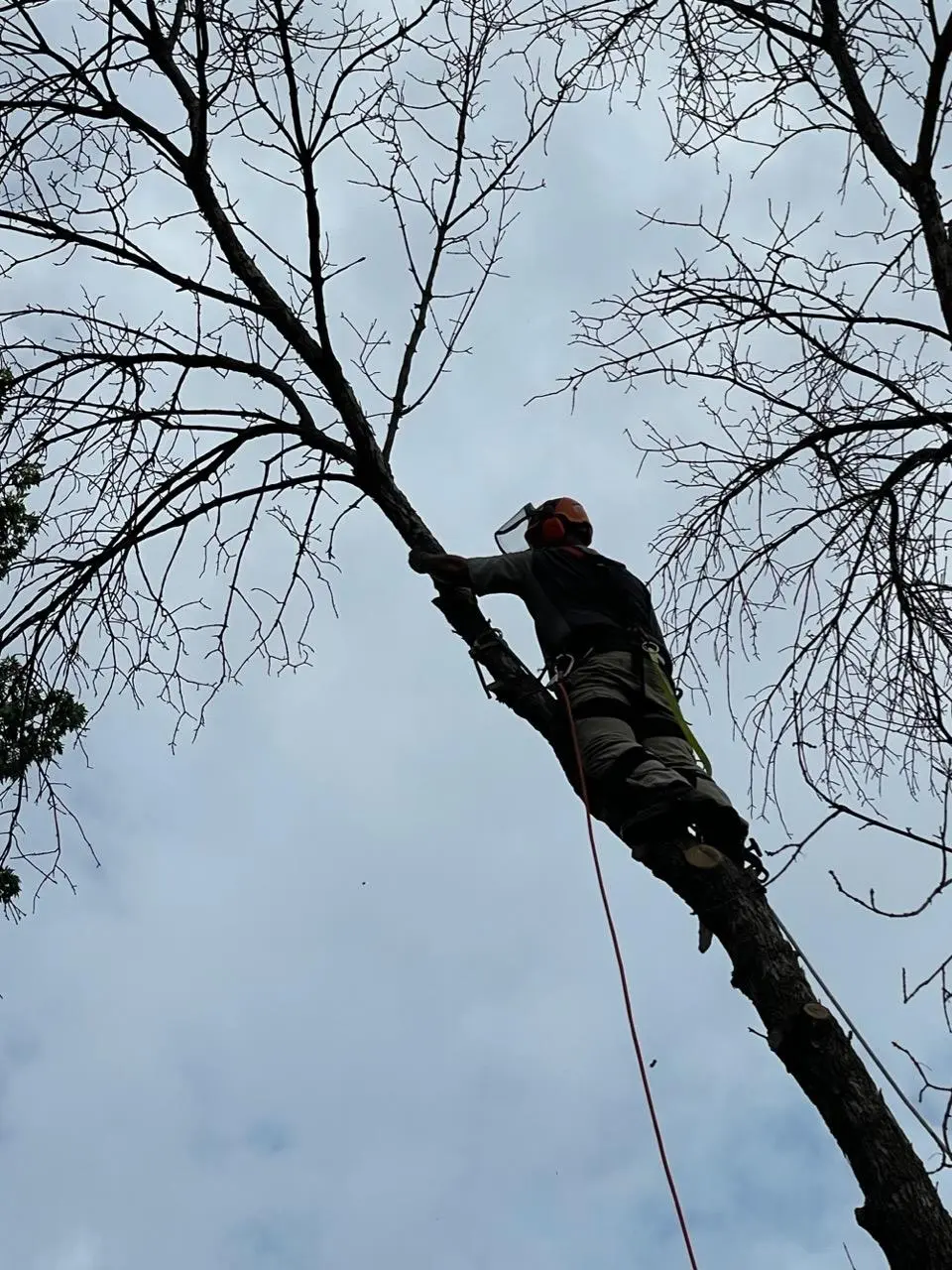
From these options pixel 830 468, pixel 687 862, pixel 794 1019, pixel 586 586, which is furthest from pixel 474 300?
pixel 794 1019

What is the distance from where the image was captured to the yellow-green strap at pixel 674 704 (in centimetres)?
453

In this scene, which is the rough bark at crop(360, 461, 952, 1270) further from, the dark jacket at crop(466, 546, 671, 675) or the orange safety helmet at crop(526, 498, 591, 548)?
the orange safety helmet at crop(526, 498, 591, 548)

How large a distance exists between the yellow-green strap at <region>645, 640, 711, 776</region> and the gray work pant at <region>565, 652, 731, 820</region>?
0.01 m

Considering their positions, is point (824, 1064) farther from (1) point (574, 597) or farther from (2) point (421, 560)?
(1) point (574, 597)

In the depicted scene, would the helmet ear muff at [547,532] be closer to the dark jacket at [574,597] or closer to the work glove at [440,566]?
the dark jacket at [574,597]

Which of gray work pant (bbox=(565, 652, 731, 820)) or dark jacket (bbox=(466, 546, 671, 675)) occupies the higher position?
dark jacket (bbox=(466, 546, 671, 675))

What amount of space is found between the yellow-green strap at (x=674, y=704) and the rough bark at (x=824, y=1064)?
848 millimetres

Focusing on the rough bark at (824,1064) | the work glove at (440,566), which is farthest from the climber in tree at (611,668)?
the rough bark at (824,1064)

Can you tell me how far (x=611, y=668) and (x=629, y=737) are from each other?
14.7 inches

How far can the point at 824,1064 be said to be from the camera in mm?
3066

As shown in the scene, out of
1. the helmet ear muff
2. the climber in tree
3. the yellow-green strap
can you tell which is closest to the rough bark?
the climber in tree

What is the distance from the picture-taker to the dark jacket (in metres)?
4.73

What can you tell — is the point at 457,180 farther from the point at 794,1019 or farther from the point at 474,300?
the point at 794,1019

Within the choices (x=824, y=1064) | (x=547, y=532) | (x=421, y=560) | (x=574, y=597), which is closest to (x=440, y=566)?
(x=421, y=560)
